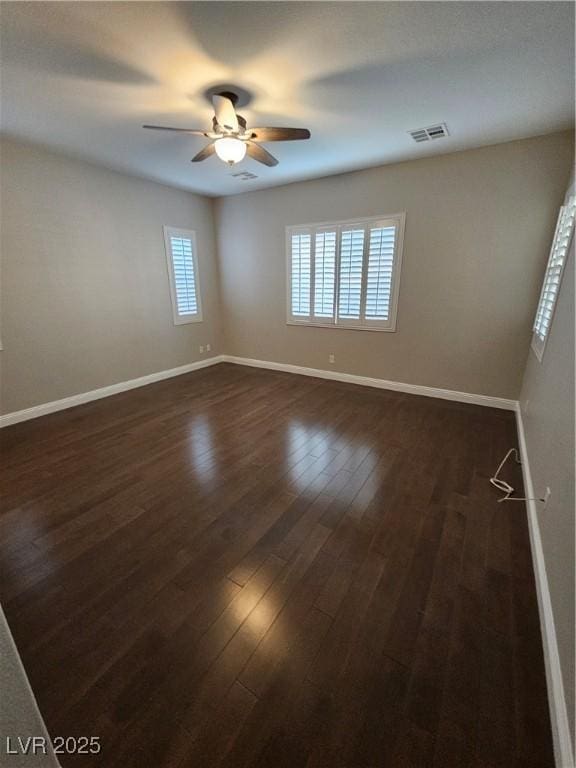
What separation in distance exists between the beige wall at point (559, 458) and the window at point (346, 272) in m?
2.01

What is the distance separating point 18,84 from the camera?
7.08ft

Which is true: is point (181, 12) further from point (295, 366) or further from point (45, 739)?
point (295, 366)

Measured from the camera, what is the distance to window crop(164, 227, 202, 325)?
479cm

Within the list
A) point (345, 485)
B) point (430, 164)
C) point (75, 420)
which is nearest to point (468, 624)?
point (345, 485)

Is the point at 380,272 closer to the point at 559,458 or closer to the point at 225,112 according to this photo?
the point at 225,112

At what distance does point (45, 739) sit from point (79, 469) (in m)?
2.09

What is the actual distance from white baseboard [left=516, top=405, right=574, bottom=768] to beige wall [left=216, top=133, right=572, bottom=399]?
221cm

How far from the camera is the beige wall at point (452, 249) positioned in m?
3.15

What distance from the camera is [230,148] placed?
94.3 inches

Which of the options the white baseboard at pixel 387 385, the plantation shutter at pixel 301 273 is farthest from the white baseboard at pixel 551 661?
the plantation shutter at pixel 301 273

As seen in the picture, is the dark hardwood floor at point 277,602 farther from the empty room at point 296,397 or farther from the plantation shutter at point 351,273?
the plantation shutter at point 351,273

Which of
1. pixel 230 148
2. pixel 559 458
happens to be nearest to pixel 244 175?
pixel 230 148

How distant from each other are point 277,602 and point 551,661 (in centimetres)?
113

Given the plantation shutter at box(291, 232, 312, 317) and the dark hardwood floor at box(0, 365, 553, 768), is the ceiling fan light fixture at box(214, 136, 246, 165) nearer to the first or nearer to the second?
the plantation shutter at box(291, 232, 312, 317)
